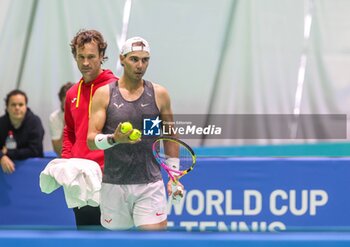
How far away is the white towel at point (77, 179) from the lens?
356 cm

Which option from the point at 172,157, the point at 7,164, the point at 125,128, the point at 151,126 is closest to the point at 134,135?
the point at 125,128

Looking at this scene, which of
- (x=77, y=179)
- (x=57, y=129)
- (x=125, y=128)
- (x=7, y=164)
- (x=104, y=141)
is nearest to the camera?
(x=125, y=128)

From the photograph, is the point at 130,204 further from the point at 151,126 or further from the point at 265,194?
the point at 265,194

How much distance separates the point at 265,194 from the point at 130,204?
2.01 m

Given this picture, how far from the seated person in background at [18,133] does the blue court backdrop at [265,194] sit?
0.56 meters

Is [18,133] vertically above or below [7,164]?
above

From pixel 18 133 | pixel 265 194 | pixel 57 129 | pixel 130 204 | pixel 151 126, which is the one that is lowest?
pixel 130 204

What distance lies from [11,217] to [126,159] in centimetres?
251

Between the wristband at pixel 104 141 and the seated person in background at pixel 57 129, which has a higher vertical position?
the seated person in background at pixel 57 129

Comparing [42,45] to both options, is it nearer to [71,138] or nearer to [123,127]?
[71,138]

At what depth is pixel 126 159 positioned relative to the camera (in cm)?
363

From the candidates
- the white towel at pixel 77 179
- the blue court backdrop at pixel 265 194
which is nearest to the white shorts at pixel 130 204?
the white towel at pixel 77 179

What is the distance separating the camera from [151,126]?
3.68m

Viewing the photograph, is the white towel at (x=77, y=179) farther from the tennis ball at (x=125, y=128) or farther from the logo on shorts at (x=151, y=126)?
the tennis ball at (x=125, y=128)
